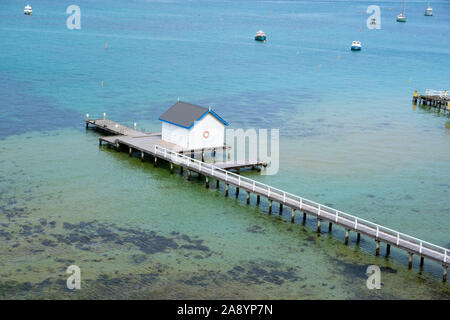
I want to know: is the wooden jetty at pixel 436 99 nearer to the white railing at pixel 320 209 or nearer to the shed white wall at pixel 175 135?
the shed white wall at pixel 175 135

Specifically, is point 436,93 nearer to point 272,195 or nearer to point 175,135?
point 175,135

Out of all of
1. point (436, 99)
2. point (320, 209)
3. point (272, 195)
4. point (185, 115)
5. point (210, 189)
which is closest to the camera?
point (320, 209)

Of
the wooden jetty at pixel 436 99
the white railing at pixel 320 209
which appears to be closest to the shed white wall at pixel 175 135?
the white railing at pixel 320 209

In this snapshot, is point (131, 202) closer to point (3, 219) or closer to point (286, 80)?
point (3, 219)

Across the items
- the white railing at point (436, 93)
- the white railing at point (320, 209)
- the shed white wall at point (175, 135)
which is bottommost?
the white railing at point (320, 209)

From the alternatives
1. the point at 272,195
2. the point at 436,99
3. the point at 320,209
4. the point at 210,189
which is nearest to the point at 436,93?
the point at 436,99

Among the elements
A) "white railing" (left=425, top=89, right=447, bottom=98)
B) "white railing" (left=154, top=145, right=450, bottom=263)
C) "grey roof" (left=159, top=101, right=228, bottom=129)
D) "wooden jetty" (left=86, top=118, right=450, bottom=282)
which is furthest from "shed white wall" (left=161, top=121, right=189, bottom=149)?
"white railing" (left=425, top=89, right=447, bottom=98)

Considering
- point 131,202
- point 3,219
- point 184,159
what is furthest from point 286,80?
point 3,219
